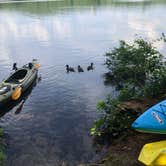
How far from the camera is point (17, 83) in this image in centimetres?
2602

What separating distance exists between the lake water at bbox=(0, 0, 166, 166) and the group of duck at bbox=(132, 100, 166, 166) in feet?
12.4

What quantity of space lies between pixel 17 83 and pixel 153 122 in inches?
580

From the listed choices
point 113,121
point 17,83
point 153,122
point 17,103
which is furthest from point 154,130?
point 17,83

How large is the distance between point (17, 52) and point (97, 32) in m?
18.2

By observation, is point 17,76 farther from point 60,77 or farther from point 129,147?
point 129,147

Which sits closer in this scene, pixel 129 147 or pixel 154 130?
pixel 154 130

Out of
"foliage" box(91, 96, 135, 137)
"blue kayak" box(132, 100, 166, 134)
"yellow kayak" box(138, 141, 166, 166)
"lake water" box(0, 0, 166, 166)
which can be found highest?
"blue kayak" box(132, 100, 166, 134)

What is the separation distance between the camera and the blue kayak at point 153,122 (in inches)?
556

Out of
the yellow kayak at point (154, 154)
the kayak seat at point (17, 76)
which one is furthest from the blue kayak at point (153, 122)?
the kayak seat at point (17, 76)

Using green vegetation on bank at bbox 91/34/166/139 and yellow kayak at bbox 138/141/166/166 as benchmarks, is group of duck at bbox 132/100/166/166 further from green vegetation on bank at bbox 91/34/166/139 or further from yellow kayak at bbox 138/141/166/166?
green vegetation on bank at bbox 91/34/166/139

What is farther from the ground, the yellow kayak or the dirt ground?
the yellow kayak

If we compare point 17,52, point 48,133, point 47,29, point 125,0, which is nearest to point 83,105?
point 48,133

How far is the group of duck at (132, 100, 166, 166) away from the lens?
12.4m

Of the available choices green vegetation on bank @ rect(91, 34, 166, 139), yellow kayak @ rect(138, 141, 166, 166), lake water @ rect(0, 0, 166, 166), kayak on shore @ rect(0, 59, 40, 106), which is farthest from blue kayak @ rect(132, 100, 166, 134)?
kayak on shore @ rect(0, 59, 40, 106)
